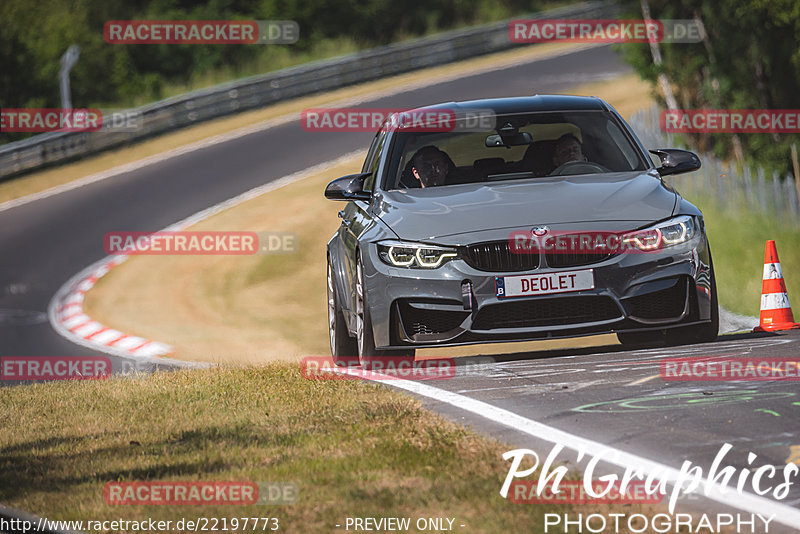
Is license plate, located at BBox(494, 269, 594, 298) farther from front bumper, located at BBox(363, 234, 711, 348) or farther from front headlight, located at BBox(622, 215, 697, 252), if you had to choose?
front headlight, located at BBox(622, 215, 697, 252)

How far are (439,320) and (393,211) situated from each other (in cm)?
89

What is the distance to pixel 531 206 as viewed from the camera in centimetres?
828

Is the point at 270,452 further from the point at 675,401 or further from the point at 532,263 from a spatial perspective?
the point at 532,263

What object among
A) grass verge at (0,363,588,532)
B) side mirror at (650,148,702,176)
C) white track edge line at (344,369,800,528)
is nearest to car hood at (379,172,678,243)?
side mirror at (650,148,702,176)

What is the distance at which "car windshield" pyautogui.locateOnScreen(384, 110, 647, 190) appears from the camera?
941 centimetres

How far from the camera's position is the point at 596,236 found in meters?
8.05

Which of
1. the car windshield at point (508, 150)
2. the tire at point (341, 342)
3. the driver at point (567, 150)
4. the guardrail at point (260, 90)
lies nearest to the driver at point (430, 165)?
the car windshield at point (508, 150)

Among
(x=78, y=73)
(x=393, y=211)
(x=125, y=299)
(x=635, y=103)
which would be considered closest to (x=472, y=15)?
(x=78, y=73)

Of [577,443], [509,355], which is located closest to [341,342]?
[509,355]

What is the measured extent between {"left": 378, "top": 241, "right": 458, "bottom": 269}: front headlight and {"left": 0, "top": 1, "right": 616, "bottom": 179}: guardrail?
2532 cm

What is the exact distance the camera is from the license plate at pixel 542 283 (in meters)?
7.98

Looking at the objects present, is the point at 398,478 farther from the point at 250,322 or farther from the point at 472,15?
the point at 472,15

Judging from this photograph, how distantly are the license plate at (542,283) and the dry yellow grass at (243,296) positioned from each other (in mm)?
6683

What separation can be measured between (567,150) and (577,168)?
322 millimetres
